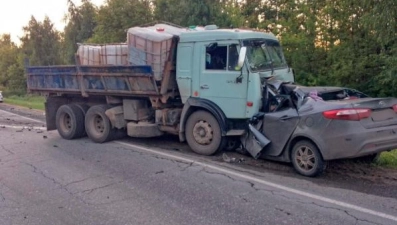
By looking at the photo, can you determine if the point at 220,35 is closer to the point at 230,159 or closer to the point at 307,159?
the point at 230,159

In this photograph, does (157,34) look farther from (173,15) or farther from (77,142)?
(173,15)

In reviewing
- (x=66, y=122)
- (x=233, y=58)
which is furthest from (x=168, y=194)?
(x=66, y=122)

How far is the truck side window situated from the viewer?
26.8 feet

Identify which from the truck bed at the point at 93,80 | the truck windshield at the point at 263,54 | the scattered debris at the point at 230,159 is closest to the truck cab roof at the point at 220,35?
the truck windshield at the point at 263,54

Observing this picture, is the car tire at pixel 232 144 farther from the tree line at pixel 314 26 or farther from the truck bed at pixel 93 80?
the tree line at pixel 314 26

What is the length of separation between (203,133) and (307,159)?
95.3 inches

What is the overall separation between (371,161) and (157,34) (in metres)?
5.08

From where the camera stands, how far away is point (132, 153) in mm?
8969

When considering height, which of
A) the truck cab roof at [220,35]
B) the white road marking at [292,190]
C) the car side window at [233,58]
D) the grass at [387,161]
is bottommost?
the white road marking at [292,190]

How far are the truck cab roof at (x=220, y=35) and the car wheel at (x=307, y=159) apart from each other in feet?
8.18

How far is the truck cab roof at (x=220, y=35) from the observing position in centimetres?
811

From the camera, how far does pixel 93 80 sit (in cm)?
1035

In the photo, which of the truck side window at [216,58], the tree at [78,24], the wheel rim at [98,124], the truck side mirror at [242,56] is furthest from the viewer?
the tree at [78,24]

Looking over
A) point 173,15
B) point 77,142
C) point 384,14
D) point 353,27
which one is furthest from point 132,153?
point 173,15
